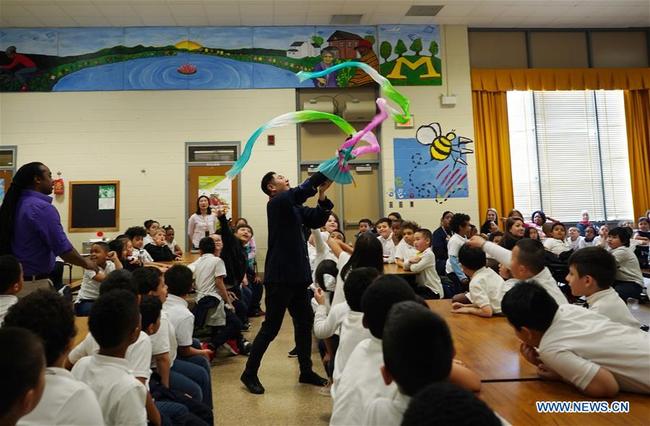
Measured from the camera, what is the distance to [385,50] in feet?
24.1

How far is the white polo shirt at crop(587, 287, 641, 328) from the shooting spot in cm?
158

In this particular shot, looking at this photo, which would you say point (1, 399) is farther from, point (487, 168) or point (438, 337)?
point (487, 168)

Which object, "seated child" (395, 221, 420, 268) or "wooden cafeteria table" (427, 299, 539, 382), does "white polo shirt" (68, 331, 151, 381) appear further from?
"seated child" (395, 221, 420, 268)

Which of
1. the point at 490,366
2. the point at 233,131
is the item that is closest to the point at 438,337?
the point at 490,366

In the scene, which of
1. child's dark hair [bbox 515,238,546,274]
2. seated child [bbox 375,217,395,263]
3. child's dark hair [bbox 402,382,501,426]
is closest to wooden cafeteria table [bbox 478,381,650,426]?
child's dark hair [bbox 402,382,501,426]

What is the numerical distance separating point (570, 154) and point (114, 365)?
8.72 metres

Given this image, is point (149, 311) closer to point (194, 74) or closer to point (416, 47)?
point (194, 74)

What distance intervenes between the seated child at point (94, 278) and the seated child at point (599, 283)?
9.01 ft

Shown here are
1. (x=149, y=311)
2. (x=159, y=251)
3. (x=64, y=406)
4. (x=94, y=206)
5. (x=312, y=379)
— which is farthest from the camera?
(x=94, y=206)

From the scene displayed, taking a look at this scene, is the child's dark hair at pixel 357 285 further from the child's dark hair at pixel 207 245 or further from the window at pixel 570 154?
the window at pixel 570 154

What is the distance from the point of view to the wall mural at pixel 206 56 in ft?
23.1

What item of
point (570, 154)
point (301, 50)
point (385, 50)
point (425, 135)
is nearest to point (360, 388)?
point (425, 135)

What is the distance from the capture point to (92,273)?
9.83 ft

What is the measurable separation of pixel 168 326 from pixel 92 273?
147 cm
